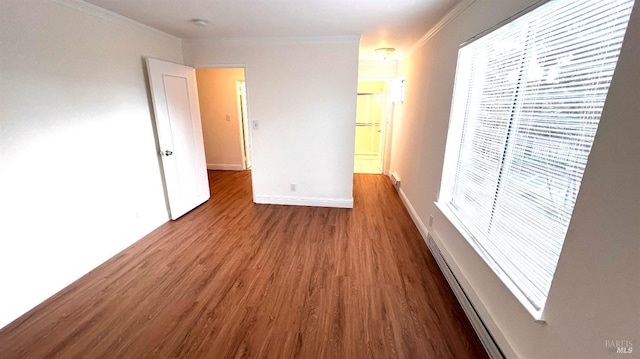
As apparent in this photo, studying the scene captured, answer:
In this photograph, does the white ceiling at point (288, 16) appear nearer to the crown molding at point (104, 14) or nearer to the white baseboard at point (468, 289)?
the crown molding at point (104, 14)

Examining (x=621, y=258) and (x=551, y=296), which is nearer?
(x=621, y=258)

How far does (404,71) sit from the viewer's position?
14.3 ft

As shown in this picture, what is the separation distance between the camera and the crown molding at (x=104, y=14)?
215cm

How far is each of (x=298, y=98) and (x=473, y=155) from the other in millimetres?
2304

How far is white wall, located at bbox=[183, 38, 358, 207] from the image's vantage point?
341cm

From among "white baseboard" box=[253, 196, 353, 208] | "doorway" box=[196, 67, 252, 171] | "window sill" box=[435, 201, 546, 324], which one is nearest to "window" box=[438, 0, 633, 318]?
"window sill" box=[435, 201, 546, 324]

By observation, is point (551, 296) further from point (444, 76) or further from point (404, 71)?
point (404, 71)

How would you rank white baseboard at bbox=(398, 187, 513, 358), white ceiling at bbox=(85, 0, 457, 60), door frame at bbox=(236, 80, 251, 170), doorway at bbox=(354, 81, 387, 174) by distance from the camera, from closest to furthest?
1. white baseboard at bbox=(398, 187, 513, 358)
2. white ceiling at bbox=(85, 0, 457, 60)
3. door frame at bbox=(236, 80, 251, 170)
4. doorway at bbox=(354, 81, 387, 174)

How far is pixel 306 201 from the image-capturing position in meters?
3.97

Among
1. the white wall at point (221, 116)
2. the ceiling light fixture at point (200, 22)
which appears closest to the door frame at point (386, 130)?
the white wall at point (221, 116)

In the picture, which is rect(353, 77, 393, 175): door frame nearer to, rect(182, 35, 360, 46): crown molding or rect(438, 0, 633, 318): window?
rect(182, 35, 360, 46): crown molding

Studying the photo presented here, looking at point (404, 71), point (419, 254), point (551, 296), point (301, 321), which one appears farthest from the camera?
point (404, 71)

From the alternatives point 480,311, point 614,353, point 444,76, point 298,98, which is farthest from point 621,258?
point 298,98

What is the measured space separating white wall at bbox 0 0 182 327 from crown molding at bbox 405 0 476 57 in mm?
3171
